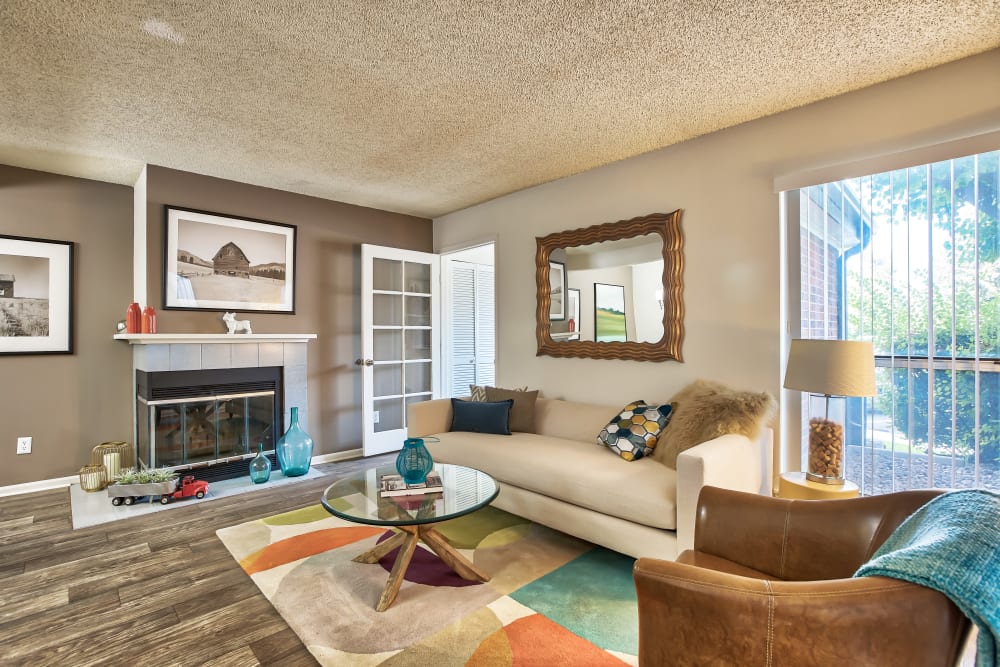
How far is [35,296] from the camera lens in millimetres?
3586

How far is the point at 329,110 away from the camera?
269 cm

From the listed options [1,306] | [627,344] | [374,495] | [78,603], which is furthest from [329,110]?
[1,306]

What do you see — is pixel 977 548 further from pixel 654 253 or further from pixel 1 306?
pixel 1 306

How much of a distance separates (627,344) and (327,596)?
240 cm

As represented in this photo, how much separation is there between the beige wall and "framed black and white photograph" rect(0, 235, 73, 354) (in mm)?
3630

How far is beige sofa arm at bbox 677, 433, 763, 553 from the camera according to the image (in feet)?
6.66

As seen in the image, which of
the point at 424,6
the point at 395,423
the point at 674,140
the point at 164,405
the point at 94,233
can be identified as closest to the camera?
the point at 424,6

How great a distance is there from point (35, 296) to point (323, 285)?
2044mm

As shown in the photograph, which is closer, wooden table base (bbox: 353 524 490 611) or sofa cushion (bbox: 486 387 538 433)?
wooden table base (bbox: 353 524 490 611)

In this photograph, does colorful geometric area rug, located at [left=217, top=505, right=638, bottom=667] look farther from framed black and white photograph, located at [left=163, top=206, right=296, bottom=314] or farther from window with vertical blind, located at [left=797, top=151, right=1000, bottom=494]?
framed black and white photograph, located at [left=163, top=206, right=296, bottom=314]

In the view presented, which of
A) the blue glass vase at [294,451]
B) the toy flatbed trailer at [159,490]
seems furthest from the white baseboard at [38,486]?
the blue glass vase at [294,451]

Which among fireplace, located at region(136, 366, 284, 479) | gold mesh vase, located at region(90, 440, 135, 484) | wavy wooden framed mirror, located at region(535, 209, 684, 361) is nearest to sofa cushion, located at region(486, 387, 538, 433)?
wavy wooden framed mirror, located at region(535, 209, 684, 361)

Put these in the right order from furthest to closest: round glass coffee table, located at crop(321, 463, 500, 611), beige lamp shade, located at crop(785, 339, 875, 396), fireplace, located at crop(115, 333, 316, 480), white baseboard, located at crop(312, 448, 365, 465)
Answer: white baseboard, located at crop(312, 448, 365, 465) < fireplace, located at crop(115, 333, 316, 480) < beige lamp shade, located at crop(785, 339, 875, 396) < round glass coffee table, located at crop(321, 463, 500, 611)

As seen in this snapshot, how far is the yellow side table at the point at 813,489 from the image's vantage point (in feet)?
7.04
